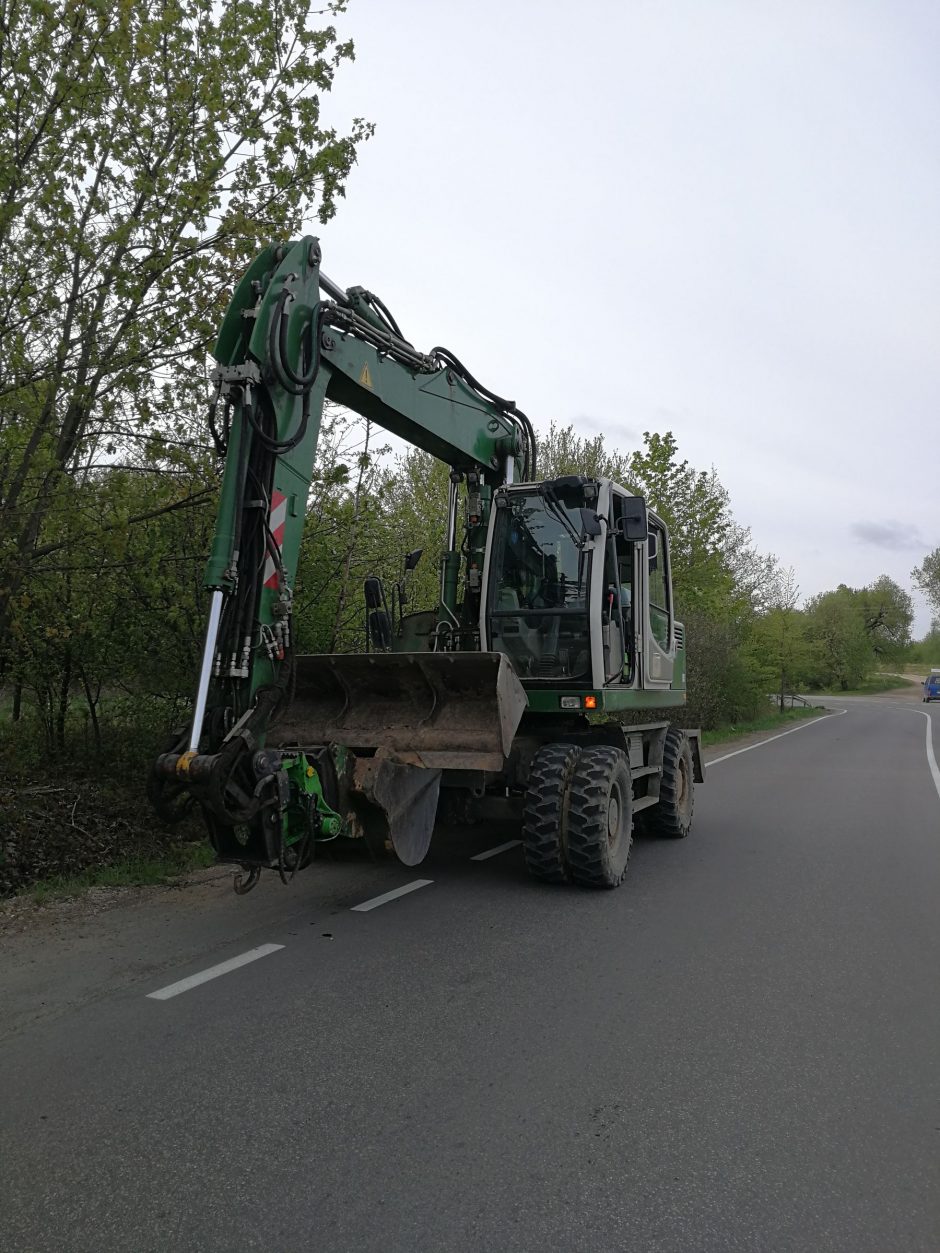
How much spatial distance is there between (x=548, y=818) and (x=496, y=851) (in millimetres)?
1814

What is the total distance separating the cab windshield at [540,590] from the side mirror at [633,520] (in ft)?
1.20

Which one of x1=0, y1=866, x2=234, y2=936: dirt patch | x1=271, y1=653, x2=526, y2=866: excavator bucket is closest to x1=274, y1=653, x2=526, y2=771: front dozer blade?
x1=271, y1=653, x2=526, y2=866: excavator bucket

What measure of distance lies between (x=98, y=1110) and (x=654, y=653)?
607cm

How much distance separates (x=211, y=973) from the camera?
4.90 metres

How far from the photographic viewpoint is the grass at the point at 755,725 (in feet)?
84.2

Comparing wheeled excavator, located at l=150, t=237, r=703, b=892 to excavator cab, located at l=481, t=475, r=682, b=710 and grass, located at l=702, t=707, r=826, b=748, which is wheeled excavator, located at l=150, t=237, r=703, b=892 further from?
grass, located at l=702, t=707, r=826, b=748

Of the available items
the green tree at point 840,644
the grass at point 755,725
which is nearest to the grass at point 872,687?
the green tree at point 840,644

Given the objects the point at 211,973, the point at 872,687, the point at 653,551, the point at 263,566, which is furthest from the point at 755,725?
the point at 872,687

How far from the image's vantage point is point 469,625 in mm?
8164

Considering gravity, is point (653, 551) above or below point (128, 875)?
above

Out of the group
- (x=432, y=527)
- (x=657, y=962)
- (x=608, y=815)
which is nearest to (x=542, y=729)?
(x=608, y=815)

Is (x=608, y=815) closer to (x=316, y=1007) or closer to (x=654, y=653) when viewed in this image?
(x=654, y=653)

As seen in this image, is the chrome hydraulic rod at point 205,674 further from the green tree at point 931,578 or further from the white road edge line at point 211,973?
the green tree at point 931,578

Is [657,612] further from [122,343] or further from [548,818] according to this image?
[122,343]
